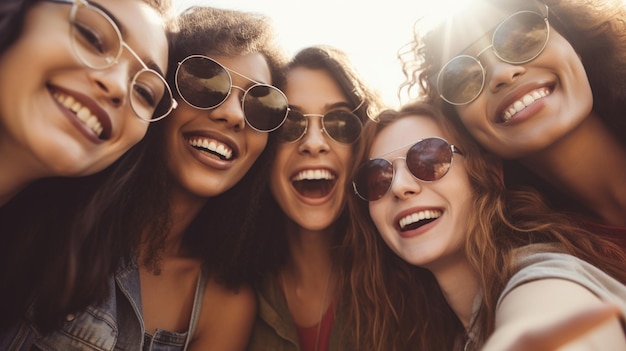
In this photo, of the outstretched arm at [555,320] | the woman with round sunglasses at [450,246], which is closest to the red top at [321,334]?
the woman with round sunglasses at [450,246]

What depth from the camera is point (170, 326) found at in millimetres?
2564

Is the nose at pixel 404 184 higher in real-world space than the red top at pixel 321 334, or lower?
higher

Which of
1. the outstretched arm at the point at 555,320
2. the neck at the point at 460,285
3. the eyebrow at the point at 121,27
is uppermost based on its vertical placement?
the eyebrow at the point at 121,27

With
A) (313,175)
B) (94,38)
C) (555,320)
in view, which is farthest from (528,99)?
(94,38)

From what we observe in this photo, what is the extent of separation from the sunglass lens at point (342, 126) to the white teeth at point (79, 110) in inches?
61.7

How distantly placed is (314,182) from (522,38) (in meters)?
1.61

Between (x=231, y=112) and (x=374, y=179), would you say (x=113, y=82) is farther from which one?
(x=374, y=179)

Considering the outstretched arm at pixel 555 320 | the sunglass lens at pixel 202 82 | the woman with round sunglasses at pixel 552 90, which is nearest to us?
the outstretched arm at pixel 555 320

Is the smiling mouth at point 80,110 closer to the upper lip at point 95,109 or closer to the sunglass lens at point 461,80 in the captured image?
the upper lip at point 95,109

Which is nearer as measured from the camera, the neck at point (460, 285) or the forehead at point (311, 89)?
the neck at point (460, 285)

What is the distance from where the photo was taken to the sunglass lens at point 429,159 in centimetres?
228

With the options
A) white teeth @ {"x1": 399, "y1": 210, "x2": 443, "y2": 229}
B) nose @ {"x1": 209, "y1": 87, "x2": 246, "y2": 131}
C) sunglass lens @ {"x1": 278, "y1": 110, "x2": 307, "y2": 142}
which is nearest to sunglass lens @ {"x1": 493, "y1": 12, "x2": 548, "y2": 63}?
white teeth @ {"x1": 399, "y1": 210, "x2": 443, "y2": 229}

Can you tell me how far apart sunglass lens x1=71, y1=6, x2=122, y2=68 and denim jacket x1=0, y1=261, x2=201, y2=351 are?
1262 millimetres

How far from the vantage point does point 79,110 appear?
1562 millimetres
